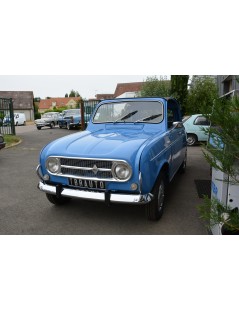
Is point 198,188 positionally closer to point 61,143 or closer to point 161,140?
point 161,140

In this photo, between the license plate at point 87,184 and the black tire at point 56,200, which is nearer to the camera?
the license plate at point 87,184

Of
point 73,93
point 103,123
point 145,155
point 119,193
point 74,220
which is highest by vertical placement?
point 73,93

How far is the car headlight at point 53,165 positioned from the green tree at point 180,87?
498 inches

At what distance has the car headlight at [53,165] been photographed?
3.57 metres

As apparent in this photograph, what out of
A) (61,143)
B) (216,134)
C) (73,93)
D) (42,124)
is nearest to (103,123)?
(61,143)

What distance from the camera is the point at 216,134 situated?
7.50 feet

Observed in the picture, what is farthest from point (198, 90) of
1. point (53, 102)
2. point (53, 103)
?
point (53, 102)

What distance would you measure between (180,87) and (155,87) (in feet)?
6.48

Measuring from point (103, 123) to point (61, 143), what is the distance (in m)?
1.28

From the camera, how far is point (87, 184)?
3.41 m

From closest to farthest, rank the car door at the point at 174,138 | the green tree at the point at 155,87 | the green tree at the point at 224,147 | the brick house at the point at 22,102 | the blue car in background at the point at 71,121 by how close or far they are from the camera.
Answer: the green tree at the point at 224,147 → the car door at the point at 174,138 → the green tree at the point at 155,87 → the blue car in background at the point at 71,121 → the brick house at the point at 22,102

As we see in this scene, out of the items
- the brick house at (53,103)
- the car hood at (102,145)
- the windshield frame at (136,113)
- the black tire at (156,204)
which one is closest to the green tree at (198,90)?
the windshield frame at (136,113)

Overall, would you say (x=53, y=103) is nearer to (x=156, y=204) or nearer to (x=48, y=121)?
(x=48, y=121)

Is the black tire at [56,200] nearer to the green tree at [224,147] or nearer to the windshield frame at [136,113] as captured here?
the windshield frame at [136,113]
